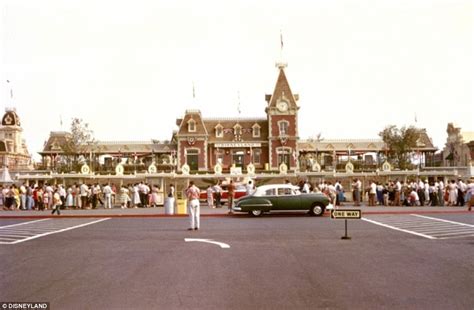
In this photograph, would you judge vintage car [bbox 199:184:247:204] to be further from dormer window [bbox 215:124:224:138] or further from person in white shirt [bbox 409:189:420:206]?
dormer window [bbox 215:124:224:138]

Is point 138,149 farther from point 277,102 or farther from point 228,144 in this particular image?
point 277,102

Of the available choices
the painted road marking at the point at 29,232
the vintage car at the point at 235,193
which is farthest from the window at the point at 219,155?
the painted road marking at the point at 29,232

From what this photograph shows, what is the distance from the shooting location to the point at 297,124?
73.3 meters

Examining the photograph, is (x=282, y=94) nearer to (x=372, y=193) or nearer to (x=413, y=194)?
(x=372, y=193)

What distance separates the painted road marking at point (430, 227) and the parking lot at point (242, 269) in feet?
0.29

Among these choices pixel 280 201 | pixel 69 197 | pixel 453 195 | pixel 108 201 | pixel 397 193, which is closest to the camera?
pixel 280 201

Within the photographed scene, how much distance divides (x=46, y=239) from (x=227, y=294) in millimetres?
10076

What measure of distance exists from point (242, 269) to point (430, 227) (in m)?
11.2

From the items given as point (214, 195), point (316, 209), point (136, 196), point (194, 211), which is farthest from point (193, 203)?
point (136, 196)

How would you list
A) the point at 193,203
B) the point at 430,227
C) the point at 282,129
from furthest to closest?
the point at 282,129, the point at 430,227, the point at 193,203

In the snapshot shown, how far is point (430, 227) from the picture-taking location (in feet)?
68.2

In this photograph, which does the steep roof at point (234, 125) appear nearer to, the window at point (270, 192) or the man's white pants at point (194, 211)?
the window at point (270, 192)

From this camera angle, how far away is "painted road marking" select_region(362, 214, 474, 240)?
18.1 m

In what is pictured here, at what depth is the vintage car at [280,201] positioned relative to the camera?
27.0 meters
